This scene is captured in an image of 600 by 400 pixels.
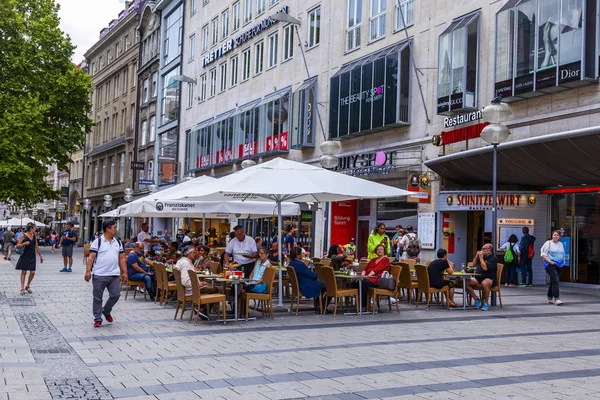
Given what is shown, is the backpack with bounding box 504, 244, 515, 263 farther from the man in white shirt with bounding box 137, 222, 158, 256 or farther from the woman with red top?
the man in white shirt with bounding box 137, 222, 158, 256

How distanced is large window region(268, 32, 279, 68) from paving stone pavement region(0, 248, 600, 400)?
74.4ft

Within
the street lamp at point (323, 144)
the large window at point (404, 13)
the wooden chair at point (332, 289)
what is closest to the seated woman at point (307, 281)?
the wooden chair at point (332, 289)

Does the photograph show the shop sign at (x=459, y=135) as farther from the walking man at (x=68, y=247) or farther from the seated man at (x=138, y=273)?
the walking man at (x=68, y=247)

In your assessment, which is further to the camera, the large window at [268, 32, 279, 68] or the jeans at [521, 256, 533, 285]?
the large window at [268, 32, 279, 68]

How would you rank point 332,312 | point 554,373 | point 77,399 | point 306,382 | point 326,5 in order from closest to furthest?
point 77,399 < point 306,382 < point 554,373 < point 332,312 < point 326,5

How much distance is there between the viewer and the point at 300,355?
877 centimetres

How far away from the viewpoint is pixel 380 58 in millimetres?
24844

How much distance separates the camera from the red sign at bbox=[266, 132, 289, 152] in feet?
106

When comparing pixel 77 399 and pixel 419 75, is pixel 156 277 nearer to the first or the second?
pixel 77 399

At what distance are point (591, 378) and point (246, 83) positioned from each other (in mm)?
32105

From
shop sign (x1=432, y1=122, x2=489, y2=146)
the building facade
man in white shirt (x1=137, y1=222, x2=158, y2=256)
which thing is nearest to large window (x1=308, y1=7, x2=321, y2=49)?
shop sign (x1=432, y1=122, x2=489, y2=146)

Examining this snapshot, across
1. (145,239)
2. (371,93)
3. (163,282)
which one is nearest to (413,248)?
(371,93)

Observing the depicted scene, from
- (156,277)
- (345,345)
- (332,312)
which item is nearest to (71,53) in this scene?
(156,277)

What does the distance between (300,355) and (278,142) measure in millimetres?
24636
